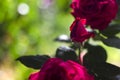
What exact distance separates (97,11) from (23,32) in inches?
69.6

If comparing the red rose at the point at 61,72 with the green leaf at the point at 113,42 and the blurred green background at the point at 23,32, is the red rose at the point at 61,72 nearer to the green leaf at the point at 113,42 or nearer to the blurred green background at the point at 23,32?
the green leaf at the point at 113,42

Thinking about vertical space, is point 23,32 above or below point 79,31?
below

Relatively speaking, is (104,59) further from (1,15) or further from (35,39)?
(35,39)

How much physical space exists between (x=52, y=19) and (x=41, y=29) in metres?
0.33

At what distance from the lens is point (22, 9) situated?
8.67 feet

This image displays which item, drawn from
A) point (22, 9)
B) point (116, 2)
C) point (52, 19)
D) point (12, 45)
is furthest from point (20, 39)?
point (116, 2)

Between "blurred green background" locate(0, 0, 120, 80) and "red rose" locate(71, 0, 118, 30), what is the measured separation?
1.38 meters

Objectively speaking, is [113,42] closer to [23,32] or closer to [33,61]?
[33,61]

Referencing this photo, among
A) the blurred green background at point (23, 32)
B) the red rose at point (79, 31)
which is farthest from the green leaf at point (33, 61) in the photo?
the blurred green background at point (23, 32)

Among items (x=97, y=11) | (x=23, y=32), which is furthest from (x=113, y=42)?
(x=23, y=32)

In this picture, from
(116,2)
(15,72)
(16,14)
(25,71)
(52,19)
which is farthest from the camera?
(52,19)

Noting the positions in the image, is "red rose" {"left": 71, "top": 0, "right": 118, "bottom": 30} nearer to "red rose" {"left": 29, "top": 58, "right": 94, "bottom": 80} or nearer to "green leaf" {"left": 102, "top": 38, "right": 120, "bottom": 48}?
"green leaf" {"left": 102, "top": 38, "right": 120, "bottom": 48}

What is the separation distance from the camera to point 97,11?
1.05 m

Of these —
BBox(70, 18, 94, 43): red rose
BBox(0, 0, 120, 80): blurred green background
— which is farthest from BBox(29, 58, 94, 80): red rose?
BBox(0, 0, 120, 80): blurred green background
